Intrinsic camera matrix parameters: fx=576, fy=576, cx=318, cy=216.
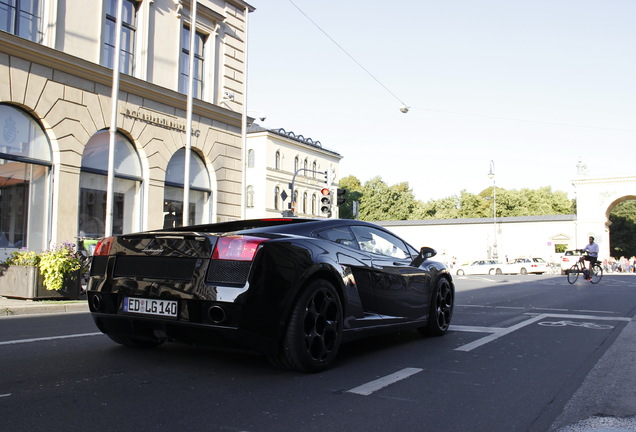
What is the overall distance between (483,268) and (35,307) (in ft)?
147

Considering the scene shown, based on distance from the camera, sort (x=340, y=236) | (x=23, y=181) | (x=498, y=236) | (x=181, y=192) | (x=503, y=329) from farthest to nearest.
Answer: (x=498, y=236)
(x=181, y=192)
(x=23, y=181)
(x=503, y=329)
(x=340, y=236)

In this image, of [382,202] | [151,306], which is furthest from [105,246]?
[382,202]

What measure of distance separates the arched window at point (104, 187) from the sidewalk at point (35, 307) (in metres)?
6.45

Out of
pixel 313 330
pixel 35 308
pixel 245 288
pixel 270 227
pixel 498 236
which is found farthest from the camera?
pixel 498 236

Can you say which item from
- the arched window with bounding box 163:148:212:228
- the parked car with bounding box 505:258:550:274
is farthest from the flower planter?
the parked car with bounding box 505:258:550:274

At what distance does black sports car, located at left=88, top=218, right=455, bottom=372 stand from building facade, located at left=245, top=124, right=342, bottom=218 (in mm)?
50116

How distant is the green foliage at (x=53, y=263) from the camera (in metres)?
11.1

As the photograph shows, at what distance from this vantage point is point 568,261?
1629 inches

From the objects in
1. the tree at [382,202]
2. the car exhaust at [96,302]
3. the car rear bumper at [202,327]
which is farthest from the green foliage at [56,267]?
the tree at [382,202]

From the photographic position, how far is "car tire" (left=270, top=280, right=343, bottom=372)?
4.46m

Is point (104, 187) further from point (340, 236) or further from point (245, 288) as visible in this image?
point (245, 288)

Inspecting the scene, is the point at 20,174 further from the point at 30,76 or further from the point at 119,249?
the point at 119,249

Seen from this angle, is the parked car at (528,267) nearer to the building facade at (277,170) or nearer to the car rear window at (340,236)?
the building facade at (277,170)

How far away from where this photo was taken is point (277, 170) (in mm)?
60281
